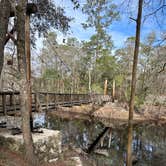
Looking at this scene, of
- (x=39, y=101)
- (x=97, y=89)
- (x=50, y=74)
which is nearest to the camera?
(x=39, y=101)

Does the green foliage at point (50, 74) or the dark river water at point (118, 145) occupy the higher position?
the green foliage at point (50, 74)

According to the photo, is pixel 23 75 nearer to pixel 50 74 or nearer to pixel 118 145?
pixel 118 145

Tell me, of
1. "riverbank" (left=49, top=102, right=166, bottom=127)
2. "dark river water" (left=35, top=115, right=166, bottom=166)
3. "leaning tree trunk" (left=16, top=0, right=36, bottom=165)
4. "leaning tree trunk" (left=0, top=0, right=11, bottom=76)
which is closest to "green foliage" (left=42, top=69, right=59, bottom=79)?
"riverbank" (left=49, top=102, right=166, bottom=127)

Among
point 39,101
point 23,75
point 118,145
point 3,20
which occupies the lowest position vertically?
point 118,145

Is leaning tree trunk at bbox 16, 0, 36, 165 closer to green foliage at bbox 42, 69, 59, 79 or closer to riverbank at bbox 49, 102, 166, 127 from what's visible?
riverbank at bbox 49, 102, 166, 127

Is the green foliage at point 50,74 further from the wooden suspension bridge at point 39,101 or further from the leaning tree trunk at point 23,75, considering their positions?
the leaning tree trunk at point 23,75

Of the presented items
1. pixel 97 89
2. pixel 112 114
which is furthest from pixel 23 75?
pixel 97 89

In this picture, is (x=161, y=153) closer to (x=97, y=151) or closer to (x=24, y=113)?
(x=97, y=151)

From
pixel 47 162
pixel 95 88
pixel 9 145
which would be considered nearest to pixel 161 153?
pixel 47 162

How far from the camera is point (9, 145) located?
6.73 m

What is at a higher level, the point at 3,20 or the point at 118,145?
the point at 3,20

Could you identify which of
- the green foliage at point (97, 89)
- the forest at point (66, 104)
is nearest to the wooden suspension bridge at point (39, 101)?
the forest at point (66, 104)

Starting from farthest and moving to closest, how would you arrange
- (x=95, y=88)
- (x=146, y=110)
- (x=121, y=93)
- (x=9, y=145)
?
(x=95, y=88), (x=121, y=93), (x=146, y=110), (x=9, y=145)

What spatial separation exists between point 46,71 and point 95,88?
8.63m
